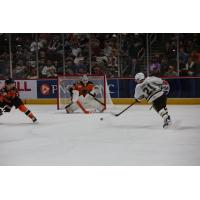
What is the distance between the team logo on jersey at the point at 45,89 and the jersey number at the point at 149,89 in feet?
2.44

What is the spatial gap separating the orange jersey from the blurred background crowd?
171mm

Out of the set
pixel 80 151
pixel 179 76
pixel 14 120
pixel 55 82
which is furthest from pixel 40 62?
pixel 179 76

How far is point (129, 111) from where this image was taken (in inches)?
135

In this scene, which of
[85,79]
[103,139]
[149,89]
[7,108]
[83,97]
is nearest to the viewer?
[103,139]

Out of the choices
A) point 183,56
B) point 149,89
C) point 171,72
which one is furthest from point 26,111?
point 183,56

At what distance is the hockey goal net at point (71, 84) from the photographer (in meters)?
3.42

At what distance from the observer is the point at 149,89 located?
3361 millimetres

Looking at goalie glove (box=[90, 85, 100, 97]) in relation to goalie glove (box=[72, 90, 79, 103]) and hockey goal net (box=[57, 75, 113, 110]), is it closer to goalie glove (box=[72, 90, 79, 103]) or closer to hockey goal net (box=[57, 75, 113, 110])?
hockey goal net (box=[57, 75, 113, 110])

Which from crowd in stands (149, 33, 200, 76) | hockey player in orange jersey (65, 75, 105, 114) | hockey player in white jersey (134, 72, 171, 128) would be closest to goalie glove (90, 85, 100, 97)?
hockey player in orange jersey (65, 75, 105, 114)

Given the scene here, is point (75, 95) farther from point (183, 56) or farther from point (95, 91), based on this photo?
point (183, 56)

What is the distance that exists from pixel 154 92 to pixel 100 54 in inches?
18.9

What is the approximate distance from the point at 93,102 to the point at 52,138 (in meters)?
0.51
